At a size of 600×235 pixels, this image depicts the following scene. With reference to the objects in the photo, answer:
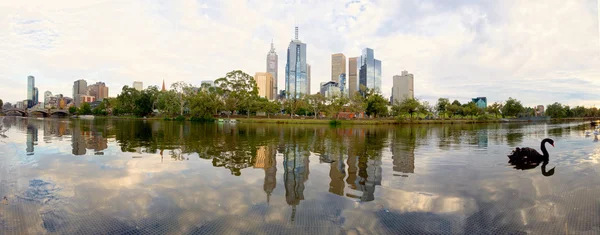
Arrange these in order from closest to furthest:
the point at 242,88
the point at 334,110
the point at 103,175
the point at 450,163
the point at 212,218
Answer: the point at 212,218
the point at 103,175
the point at 450,163
the point at 334,110
the point at 242,88

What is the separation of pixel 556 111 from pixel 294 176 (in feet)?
640

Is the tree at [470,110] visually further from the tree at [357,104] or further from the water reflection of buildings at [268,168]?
the water reflection of buildings at [268,168]

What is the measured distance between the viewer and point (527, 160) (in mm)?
13695

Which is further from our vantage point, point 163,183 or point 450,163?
point 450,163

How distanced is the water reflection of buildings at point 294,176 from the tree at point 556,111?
7516 inches

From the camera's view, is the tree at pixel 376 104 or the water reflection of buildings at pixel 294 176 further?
the tree at pixel 376 104

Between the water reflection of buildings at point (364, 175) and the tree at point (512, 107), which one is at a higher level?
the tree at point (512, 107)

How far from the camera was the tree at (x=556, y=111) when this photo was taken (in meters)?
151

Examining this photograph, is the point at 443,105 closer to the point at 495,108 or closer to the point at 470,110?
the point at 470,110

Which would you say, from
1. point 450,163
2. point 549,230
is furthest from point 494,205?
point 450,163

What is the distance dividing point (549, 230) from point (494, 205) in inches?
61.1

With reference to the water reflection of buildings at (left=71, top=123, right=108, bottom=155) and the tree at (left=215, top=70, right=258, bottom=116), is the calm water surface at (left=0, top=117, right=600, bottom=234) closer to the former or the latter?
the water reflection of buildings at (left=71, top=123, right=108, bottom=155)

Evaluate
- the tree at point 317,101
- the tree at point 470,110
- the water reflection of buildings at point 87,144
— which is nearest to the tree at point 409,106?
the tree at point 317,101

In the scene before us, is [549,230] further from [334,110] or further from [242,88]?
[242,88]
